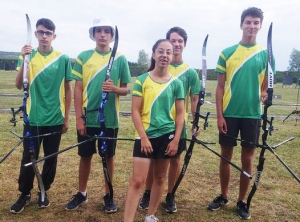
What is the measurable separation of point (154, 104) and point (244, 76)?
1304mm

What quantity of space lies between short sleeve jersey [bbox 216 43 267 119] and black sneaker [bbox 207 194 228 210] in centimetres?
120

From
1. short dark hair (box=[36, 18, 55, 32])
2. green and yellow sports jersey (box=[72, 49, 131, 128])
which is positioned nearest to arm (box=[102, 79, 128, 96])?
green and yellow sports jersey (box=[72, 49, 131, 128])

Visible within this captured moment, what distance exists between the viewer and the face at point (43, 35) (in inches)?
159

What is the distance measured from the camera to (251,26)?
4031 mm

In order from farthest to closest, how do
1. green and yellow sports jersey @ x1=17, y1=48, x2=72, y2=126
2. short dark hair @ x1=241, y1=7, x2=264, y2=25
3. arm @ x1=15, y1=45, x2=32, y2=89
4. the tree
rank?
the tree → green and yellow sports jersey @ x1=17, y1=48, x2=72, y2=126 → short dark hair @ x1=241, y1=7, x2=264, y2=25 → arm @ x1=15, y1=45, x2=32, y2=89

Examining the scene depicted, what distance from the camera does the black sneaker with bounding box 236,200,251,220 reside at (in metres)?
4.25

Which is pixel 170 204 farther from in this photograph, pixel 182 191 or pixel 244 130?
pixel 244 130

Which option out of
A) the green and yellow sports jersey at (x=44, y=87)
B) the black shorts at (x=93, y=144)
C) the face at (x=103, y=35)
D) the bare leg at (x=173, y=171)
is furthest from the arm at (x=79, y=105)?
the bare leg at (x=173, y=171)

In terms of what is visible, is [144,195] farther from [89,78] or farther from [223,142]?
[89,78]

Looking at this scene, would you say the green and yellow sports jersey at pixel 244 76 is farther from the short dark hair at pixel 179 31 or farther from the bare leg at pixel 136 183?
the bare leg at pixel 136 183

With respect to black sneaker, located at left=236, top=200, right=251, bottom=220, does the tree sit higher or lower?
higher

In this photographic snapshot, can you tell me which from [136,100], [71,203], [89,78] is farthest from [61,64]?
[71,203]

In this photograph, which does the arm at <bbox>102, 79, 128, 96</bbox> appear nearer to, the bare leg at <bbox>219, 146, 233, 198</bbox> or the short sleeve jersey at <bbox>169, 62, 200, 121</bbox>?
the short sleeve jersey at <bbox>169, 62, 200, 121</bbox>

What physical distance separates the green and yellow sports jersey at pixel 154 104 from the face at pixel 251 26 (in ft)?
4.18
